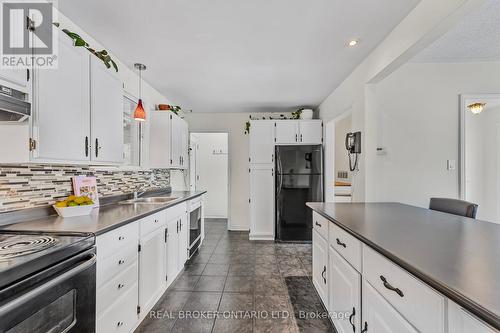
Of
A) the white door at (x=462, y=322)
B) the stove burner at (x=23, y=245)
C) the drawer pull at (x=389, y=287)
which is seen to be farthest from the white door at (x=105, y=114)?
the white door at (x=462, y=322)

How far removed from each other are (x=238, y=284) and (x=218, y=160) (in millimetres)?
3718

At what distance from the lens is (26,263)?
35.8 inches

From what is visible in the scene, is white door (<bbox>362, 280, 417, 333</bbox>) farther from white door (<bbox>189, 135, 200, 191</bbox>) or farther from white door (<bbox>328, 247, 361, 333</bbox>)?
white door (<bbox>189, 135, 200, 191</bbox>)

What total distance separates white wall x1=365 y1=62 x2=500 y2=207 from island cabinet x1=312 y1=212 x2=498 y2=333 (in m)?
1.40

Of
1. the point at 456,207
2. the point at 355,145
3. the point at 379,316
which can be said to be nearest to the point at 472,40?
the point at 355,145

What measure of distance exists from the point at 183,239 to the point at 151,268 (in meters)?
0.80

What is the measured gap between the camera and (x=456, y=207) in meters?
1.93

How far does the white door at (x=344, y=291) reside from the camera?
1.33 metres

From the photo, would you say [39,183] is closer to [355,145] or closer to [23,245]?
[23,245]

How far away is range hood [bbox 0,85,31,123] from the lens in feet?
3.47

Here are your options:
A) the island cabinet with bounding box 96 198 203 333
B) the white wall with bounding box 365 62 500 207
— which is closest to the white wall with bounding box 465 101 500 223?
the white wall with bounding box 365 62 500 207

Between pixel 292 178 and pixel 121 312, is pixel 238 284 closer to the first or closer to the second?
pixel 121 312

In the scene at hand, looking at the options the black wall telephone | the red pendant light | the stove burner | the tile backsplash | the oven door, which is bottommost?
the oven door

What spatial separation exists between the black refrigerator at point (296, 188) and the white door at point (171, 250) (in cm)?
193
